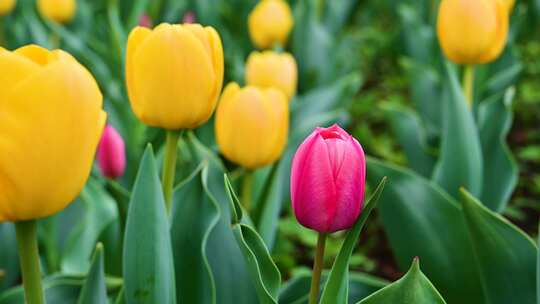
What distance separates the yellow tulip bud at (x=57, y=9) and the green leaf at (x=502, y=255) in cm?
200

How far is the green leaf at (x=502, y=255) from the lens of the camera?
43.8 inches

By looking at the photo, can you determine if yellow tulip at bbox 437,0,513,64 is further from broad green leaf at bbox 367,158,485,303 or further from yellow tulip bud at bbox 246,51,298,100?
yellow tulip bud at bbox 246,51,298,100

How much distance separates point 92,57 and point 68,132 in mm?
1813

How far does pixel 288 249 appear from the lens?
2.17 m

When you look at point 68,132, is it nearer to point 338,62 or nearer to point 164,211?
point 164,211

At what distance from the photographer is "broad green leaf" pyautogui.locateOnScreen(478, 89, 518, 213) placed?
69.6 inches

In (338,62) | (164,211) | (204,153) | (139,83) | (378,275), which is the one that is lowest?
(378,275)

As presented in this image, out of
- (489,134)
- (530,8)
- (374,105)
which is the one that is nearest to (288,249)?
(489,134)

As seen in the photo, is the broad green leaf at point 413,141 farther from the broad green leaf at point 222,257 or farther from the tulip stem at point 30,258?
the tulip stem at point 30,258

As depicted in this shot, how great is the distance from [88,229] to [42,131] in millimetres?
821

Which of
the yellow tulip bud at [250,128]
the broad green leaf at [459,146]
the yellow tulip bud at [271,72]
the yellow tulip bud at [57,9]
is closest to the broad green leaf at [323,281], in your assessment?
the yellow tulip bud at [250,128]

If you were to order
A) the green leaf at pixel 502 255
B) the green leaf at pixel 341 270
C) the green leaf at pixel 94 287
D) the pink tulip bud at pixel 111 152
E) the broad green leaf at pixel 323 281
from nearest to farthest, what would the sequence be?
the green leaf at pixel 341 270 → the green leaf at pixel 94 287 → the green leaf at pixel 502 255 → the broad green leaf at pixel 323 281 → the pink tulip bud at pixel 111 152

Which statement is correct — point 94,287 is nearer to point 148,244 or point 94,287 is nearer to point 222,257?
point 148,244

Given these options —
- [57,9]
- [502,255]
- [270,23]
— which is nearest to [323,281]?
[502,255]
